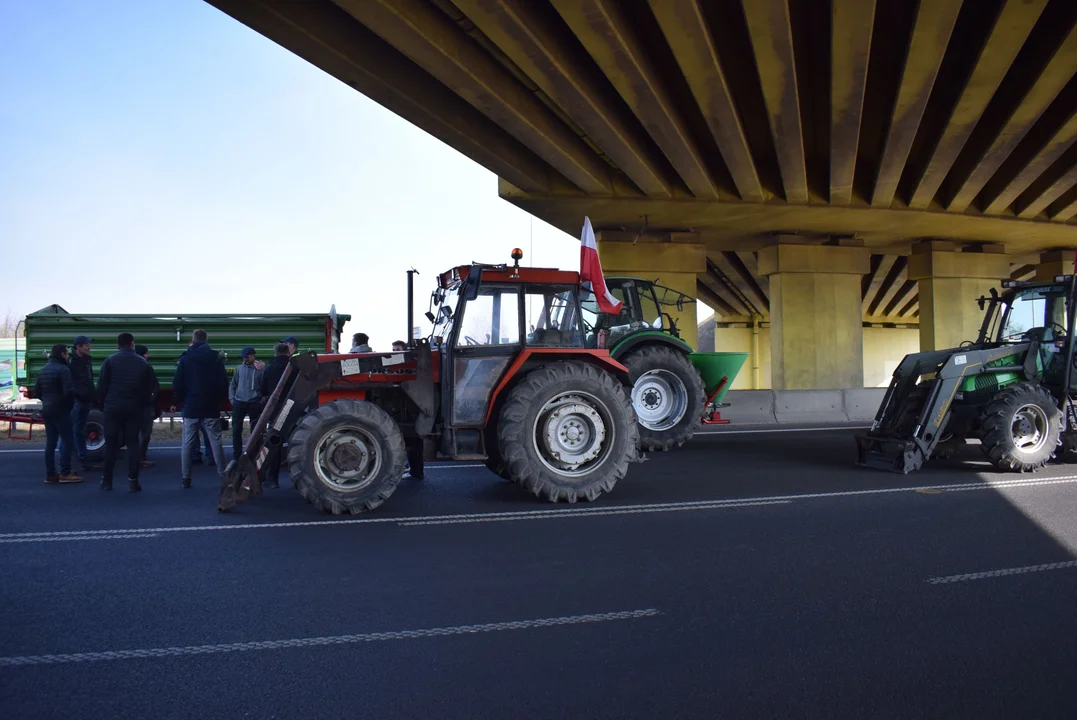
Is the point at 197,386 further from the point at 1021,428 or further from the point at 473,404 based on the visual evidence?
the point at 1021,428

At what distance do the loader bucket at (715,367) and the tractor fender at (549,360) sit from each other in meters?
4.53

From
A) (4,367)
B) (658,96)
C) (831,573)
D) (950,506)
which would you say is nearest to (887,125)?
(658,96)

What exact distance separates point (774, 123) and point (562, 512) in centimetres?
983

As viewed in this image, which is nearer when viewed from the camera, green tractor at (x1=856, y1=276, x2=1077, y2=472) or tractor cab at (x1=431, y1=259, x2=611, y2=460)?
tractor cab at (x1=431, y1=259, x2=611, y2=460)

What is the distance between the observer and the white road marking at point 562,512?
6.45 metres

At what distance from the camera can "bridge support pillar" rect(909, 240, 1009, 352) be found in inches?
933

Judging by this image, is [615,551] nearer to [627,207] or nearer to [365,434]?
[365,434]

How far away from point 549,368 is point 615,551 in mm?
2364

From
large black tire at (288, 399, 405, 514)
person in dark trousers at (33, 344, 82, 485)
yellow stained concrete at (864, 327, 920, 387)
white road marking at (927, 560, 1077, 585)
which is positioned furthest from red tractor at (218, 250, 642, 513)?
yellow stained concrete at (864, 327, 920, 387)

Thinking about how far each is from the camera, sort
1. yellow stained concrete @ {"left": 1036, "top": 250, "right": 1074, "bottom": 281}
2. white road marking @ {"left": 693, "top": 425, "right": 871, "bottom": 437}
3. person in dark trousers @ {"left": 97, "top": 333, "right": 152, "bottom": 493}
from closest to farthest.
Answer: person in dark trousers @ {"left": 97, "top": 333, "right": 152, "bottom": 493}
white road marking @ {"left": 693, "top": 425, "right": 871, "bottom": 437}
yellow stained concrete @ {"left": 1036, "top": 250, "right": 1074, "bottom": 281}

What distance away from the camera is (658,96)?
1294cm

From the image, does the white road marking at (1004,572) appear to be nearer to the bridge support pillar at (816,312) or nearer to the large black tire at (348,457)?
the large black tire at (348,457)

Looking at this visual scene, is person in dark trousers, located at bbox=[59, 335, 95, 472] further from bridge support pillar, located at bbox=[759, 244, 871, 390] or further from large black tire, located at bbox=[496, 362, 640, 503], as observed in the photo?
bridge support pillar, located at bbox=[759, 244, 871, 390]

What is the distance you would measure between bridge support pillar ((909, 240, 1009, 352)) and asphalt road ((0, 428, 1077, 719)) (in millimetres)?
17644
